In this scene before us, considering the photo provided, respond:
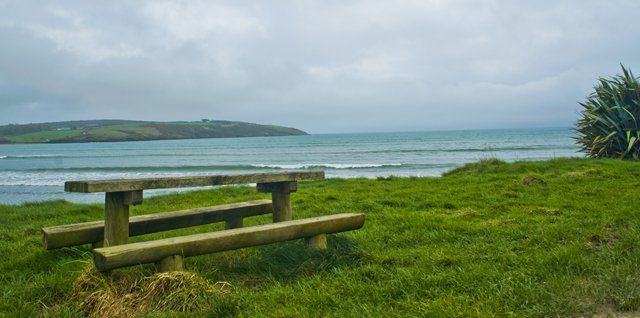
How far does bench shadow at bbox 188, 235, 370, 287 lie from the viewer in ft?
16.0

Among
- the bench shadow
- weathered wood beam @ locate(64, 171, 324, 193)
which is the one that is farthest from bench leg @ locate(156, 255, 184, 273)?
weathered wood beam @ locate(64, 171, 324, 193)

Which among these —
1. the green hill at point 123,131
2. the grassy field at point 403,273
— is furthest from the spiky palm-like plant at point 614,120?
the green hill at point 123,131

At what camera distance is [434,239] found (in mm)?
6082

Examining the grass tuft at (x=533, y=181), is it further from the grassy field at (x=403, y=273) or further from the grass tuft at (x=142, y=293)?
the grass tuft at (x=142, y=293)

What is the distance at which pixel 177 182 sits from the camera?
16.6ft

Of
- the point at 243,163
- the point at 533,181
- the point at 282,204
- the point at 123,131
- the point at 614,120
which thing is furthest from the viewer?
the point at 123,131

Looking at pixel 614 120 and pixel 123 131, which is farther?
pixel 123 131

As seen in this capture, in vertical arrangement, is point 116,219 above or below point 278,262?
above

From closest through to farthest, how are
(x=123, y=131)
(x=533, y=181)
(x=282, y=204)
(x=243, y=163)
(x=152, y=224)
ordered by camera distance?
(x=152, y=224), (x=282, y=204), (x=533, y=181), (x=243, y=163), (x=123, y=131)

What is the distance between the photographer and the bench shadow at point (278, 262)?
487 cm

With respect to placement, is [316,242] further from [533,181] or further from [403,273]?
[533,181]

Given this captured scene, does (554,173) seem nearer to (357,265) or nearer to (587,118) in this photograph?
(587,118)

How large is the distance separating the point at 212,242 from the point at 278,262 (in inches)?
36.0

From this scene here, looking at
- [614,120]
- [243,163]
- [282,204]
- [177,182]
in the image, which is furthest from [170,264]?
[243,163]
